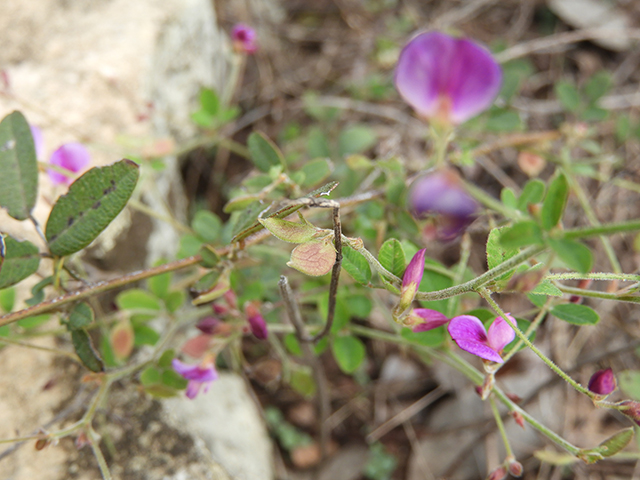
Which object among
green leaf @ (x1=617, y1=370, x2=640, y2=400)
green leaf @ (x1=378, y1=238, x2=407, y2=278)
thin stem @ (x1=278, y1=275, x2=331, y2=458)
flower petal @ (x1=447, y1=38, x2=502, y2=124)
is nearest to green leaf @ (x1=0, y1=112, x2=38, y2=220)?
thin stem @ (x1=278, y1=275, x2=331, y2=458)

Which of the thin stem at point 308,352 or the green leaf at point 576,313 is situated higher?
the green leaf at point 576,313

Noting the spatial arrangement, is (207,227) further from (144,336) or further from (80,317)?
(80,317)

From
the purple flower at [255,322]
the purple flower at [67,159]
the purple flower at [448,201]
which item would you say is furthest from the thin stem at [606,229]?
the purple flower at [67,159]

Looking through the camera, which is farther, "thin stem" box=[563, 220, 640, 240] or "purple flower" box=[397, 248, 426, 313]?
"purple flower" box=[397, 248, 426, 313]

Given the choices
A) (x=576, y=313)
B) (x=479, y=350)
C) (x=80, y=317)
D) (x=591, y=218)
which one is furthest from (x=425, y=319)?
(x=591, y=218)

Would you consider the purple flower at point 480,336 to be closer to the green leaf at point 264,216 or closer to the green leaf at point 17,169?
the green leaf at point 264,216

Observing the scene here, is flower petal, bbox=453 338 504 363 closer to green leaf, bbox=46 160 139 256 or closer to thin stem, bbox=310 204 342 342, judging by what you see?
thin stem, bbox=310 204 342 342
